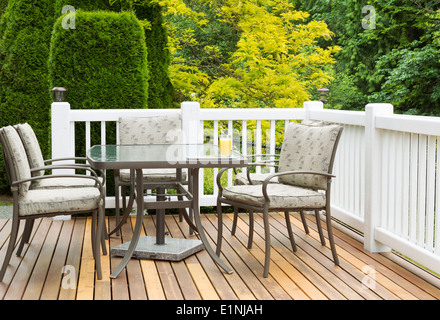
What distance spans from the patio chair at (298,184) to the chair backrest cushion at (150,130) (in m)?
1.19

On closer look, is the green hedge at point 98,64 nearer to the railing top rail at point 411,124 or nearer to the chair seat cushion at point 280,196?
the chair seat cushion at point 280,196

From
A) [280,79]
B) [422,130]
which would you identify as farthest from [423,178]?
[280,79]

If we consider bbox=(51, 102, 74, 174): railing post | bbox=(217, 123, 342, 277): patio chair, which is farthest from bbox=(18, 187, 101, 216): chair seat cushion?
bbox=(51, 102, 74, 174): railing post

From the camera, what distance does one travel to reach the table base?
432 centimetres

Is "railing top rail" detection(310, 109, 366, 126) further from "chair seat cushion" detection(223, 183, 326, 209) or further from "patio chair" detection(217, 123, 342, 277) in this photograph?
"chair seat cushion" detection(223, 183, 326, 209)

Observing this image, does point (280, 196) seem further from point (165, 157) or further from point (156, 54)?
point (156, 54)

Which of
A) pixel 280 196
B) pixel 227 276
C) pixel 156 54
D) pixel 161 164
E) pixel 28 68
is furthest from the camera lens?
pixel 156 54

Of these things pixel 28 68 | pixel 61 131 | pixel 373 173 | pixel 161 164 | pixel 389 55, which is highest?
pixel 389 55

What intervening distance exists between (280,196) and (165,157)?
2.67ft

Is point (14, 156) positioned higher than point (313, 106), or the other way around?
point (313, 106)

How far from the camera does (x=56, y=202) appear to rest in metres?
3.91

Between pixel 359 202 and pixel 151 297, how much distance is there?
7.15 feet

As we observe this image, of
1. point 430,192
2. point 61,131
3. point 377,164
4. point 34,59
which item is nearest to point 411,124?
point 430,192

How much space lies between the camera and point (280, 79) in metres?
8.21
